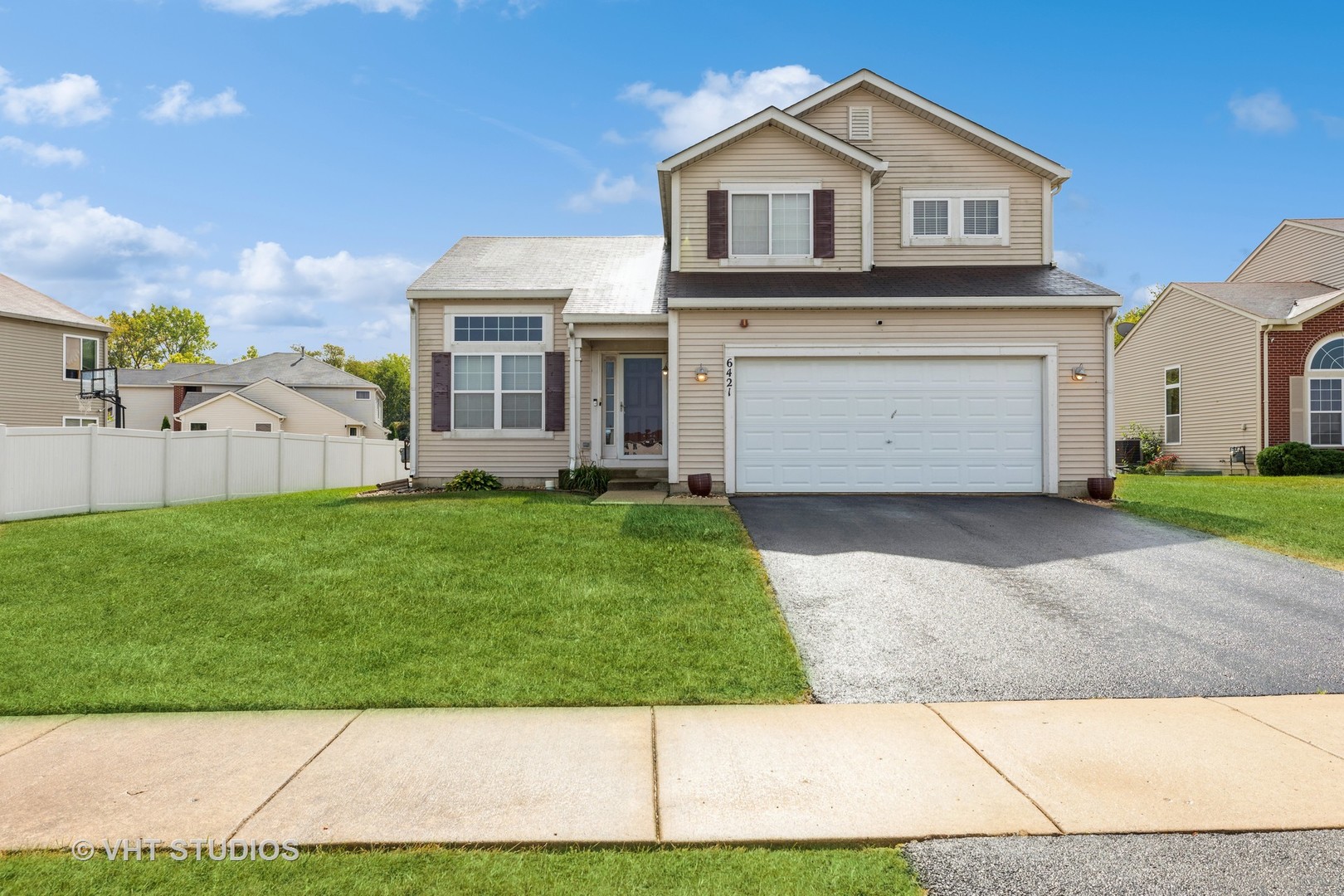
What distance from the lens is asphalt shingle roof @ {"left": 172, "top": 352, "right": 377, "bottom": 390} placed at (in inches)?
1645

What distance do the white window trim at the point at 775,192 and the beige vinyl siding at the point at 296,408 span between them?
1284 inches

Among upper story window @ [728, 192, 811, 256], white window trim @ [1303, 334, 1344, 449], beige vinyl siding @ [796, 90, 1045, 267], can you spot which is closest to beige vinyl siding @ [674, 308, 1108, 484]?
upper story window @ [728, 192, 811, 256]

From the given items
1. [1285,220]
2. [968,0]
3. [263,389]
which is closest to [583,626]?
[968,0]

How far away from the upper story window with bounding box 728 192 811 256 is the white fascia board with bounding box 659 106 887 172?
1.00m

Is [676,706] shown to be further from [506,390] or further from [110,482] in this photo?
[110,482]

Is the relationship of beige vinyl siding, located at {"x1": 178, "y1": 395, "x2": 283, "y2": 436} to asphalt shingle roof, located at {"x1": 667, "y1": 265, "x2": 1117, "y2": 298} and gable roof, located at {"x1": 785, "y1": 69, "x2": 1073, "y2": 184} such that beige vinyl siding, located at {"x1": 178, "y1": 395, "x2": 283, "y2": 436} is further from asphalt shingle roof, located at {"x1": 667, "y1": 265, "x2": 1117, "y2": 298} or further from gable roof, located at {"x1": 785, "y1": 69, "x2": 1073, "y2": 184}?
gable roof, located at {"x1": 785, "y1": 69, "x2": 1073, "y2": 184}

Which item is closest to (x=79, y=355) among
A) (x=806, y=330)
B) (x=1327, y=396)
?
(x=806, y=330)

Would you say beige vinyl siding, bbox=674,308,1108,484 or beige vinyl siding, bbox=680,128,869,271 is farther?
beige vinyl siding, bbox=680,128,869,271

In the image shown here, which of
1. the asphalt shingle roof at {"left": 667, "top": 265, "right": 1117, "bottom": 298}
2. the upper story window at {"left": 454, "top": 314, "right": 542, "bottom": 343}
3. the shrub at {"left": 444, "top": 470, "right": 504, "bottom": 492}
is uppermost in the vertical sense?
the asphalt shingle roof at {"left": 667, "top": 265, "right": 1117, "bottom": 298}

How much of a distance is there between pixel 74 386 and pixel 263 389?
41.6ft

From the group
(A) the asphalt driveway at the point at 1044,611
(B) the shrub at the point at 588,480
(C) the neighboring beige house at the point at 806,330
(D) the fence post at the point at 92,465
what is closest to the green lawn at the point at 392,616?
(A) the asphalt driveway at the point at 1044,611

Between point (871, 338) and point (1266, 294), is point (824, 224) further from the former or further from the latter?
point (1266, 294)

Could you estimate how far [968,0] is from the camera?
1639 centimetres

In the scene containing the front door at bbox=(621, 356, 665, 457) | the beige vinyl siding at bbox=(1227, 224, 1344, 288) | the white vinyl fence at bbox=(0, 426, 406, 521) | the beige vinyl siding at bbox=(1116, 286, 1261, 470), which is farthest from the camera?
the beige vinyl siding at bbox=(1227, 224, 1344, 288)
